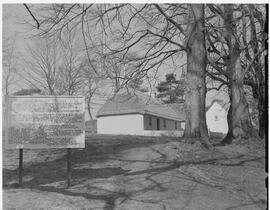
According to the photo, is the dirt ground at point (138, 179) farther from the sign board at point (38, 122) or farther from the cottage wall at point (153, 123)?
the cottage wall at point (153, 123)

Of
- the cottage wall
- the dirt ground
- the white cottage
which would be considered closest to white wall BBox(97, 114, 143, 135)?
the white cottage

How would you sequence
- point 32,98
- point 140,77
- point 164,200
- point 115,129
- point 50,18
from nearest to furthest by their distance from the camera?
point 164,200
point 32,98
point 50,18
point 140,77
point 115,129

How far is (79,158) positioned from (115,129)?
25.7 metres

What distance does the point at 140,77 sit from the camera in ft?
54.3

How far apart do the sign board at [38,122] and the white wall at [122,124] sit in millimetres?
27370

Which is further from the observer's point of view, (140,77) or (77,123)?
(140,77)

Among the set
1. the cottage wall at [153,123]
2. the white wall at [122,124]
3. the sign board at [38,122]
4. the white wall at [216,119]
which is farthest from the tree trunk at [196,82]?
the white wall at [216,119]

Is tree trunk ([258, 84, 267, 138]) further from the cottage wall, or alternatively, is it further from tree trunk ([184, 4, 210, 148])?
the cottage wall

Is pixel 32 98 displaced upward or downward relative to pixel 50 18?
downward

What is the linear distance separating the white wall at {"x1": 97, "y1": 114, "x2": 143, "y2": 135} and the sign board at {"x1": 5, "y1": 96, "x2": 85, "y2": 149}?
27370mm

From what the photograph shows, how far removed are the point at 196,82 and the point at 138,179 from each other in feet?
17.7

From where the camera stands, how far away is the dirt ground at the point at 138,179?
7312 mm

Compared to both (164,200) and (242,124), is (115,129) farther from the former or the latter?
(164,200)

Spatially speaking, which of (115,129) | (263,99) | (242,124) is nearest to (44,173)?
(242,124)
